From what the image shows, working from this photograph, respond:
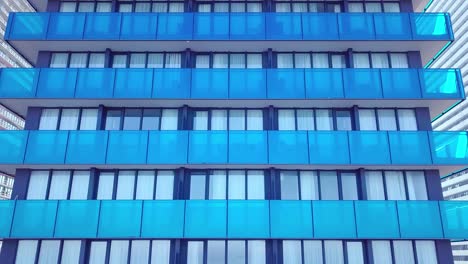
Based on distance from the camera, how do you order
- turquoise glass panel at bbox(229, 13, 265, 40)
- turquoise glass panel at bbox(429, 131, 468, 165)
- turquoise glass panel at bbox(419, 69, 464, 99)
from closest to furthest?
turquoise glass panel at bbox(429, 131, 468, 165), turquoise glass panel at bbox(419, 69, 464, 99), turquoise glass panel at bbox(229, 13, 265, 40)

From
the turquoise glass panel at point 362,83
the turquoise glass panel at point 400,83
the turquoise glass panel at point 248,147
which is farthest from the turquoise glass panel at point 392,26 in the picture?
the turquoise glass panel at point 248,147

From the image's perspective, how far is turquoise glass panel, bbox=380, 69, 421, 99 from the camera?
52.9ft

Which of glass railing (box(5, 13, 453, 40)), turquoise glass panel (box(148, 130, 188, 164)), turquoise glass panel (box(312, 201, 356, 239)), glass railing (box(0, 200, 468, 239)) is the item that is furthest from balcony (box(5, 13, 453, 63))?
turquoise glass panel (box(312, 201, 356, 239))

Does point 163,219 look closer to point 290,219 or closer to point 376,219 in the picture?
point 290,219

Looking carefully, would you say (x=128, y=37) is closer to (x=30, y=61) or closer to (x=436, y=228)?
(x=30, y=61)

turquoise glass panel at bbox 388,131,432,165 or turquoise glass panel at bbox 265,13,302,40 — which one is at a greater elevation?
turquoise glass panel at bbox 265,13,302,40

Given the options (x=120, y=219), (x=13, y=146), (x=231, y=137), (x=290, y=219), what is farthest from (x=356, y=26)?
(x=13, y=146)

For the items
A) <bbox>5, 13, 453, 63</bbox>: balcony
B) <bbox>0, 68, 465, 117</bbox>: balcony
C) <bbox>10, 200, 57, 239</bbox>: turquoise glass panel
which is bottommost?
<bbox>10, 200, 57, 239</bbox>: turquoise glass panel

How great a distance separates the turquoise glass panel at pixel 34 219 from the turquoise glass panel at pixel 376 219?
1313cm

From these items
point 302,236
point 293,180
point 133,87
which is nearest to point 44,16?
point 133,87

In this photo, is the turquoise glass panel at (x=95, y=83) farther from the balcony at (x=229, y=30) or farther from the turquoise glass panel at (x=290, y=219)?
the turquoise glass panel at (x=290, y=219)

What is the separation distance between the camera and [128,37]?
17.2 metres

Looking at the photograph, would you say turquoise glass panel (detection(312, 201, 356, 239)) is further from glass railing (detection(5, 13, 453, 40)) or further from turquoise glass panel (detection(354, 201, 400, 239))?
glass railing (detection(5, 13, 453, 40))

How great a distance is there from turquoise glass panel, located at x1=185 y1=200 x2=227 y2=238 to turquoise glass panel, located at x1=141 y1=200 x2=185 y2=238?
0.30 m
